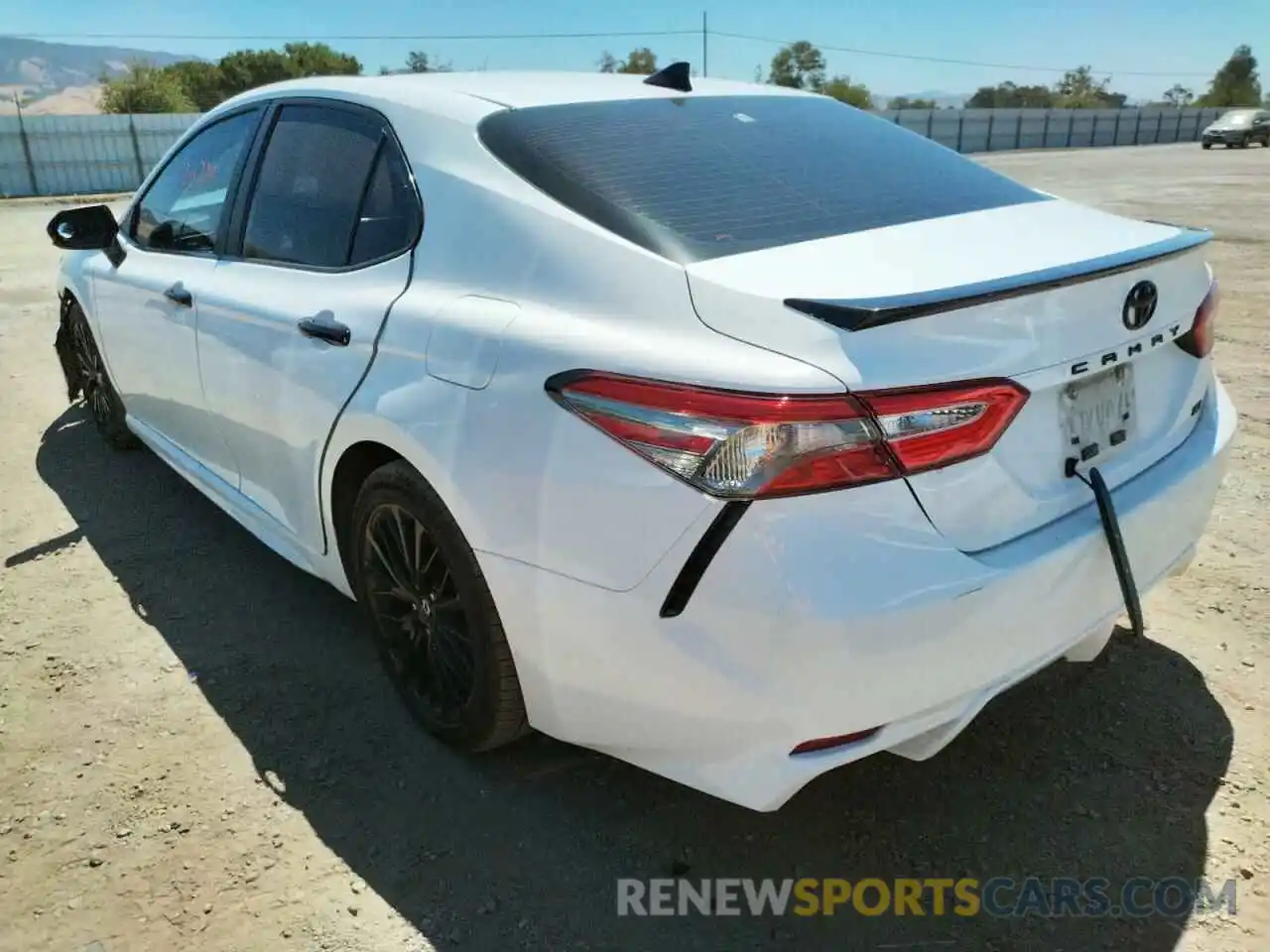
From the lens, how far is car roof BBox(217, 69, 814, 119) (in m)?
2.61

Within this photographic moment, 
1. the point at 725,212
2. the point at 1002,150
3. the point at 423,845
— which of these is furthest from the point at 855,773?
the point at 1002,150

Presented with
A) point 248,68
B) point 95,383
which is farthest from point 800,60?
point 95,383

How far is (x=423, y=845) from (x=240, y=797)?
54cm

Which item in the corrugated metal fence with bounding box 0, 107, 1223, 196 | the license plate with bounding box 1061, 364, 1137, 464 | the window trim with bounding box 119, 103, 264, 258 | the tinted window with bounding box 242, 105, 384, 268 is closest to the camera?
the license plate with bounding box 1061, 364, 1137, 464

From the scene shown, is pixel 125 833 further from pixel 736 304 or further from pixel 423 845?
pixel 736 304

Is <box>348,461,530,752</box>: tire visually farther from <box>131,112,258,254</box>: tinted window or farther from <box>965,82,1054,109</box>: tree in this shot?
<box>965,82,1054,109</box>: tree

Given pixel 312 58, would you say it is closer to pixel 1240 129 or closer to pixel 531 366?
pixel 1240 129

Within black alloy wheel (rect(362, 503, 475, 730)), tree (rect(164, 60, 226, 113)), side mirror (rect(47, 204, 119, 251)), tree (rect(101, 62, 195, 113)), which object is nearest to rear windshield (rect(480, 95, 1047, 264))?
black alloy wheel (rect(362, 503, 475, 730))

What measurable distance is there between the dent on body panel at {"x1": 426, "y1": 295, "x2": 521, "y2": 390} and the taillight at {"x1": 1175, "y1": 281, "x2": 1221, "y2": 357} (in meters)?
1.57

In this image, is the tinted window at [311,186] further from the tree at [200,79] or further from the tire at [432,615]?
the tree at [200,79]

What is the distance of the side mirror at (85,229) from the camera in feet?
13.4

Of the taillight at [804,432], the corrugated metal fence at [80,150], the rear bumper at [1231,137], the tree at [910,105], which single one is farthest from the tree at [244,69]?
the taillight at [804,432]

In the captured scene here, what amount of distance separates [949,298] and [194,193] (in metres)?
2.95

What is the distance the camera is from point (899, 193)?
8.15 ft
